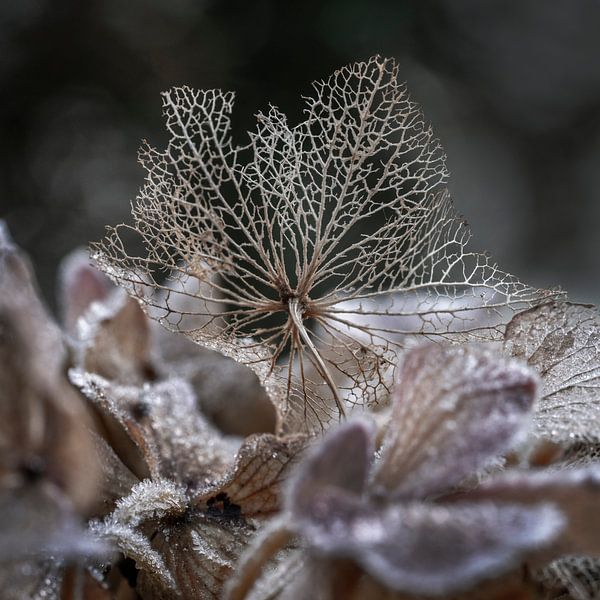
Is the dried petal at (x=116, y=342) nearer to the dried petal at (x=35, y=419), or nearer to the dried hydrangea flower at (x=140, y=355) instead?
the dried hydrangea flower at (x=140, y=355)

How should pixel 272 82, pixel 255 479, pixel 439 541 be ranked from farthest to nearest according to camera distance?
pixel 272 82
pixel 255 479
pixel 439 541

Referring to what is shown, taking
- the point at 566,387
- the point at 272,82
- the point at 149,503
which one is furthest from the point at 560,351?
the point at 272,82

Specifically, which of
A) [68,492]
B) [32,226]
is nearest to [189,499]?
[68,492]

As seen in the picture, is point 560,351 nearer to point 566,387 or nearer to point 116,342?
point 566,387

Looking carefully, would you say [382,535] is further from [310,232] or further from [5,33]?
[5,33]

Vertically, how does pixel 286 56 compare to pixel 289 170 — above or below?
above

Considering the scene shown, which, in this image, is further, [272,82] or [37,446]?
[272,82]

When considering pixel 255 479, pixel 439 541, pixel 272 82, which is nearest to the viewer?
pixel 439 541
